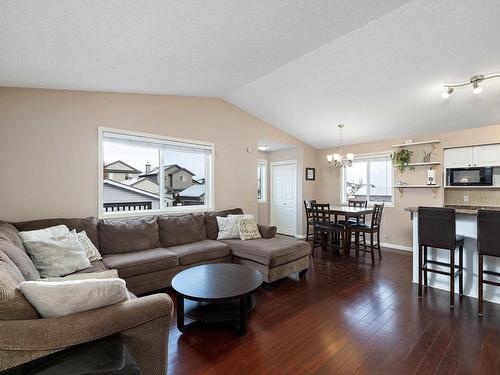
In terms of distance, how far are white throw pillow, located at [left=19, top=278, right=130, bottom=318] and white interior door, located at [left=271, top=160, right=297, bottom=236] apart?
534 cm

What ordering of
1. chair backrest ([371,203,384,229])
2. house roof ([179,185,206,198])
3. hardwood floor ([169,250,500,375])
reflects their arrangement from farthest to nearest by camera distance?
1. chair backrest ([371,203,384,229])
2. house roof ([179,185,206,198])
3. hardwood floor ([169,250,500,375])

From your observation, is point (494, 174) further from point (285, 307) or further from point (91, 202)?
point (91, 202)

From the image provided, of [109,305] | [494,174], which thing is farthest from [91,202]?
A: [494,174]

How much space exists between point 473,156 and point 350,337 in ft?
13.6

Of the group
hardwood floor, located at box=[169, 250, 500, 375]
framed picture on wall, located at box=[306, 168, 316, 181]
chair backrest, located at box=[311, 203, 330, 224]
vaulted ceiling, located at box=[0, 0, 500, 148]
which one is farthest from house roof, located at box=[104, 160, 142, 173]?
framed picture on wall, located at box=[306, 168, 316, 181]

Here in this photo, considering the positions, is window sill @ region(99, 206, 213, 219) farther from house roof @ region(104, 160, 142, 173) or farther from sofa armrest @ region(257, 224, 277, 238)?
sofa armrest @ region(257, 224, 277, 238)

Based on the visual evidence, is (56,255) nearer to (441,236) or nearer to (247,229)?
(247,229)

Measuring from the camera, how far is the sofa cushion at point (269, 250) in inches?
123

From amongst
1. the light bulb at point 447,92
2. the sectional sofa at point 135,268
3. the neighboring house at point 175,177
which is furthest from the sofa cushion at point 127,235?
the light bulb at point 447,92

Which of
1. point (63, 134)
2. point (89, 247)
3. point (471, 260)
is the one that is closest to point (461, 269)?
point (471, 260)

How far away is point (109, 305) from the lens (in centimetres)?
135

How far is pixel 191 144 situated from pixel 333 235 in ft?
10.6

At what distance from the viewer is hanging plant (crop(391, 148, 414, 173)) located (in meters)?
5.01

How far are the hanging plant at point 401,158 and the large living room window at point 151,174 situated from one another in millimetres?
3737
